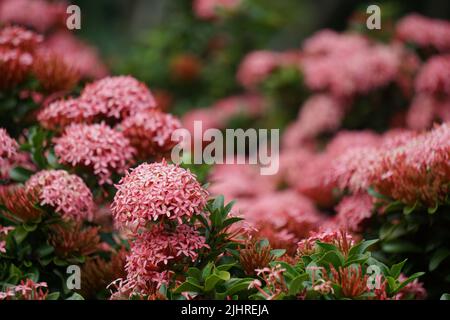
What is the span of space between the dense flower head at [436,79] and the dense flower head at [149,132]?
2.39 metres

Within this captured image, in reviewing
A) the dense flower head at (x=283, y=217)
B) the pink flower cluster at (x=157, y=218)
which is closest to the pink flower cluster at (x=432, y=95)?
the dense flower head at (x=283, y=217)

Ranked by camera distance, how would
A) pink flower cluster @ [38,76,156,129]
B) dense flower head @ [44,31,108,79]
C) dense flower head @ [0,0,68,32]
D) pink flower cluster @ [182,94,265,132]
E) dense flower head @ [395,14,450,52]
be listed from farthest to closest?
pink flower cluster @ [182,94,265,132], dense flower head @ [44,31,108,79], dense flower head @ [0,0,68,32], dense flower head @ [395,14,450,52], pink flower cluster @ [38,76,156,129]

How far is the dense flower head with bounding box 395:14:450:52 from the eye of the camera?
4695 millimetres

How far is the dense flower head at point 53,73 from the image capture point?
128 inches

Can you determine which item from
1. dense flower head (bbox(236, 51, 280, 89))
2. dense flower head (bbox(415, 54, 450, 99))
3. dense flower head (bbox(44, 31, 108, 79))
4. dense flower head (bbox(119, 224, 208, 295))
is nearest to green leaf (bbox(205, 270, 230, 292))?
dense flower head (bbox(119, 224, 208, 295))

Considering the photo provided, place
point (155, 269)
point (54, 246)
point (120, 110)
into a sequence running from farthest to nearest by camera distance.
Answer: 1. point (120, 110)
2. point (54, 246)
3. point (155, 269)

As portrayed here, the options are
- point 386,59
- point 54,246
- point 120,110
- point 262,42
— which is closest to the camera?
point 54,246

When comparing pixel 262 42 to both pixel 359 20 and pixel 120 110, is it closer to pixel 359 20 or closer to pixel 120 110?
pixel 359 20

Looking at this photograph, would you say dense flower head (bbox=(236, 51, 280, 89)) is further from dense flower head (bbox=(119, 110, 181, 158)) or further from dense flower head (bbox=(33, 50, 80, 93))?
dense flower head (bbox=(119, 110, 181, 158))

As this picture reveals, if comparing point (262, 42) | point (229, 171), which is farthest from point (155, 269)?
point (262, 42)

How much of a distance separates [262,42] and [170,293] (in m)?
4.51

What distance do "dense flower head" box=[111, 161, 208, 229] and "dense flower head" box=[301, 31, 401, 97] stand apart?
2576 mm

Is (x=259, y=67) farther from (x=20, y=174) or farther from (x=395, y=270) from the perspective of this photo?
(x=395, y=270)
